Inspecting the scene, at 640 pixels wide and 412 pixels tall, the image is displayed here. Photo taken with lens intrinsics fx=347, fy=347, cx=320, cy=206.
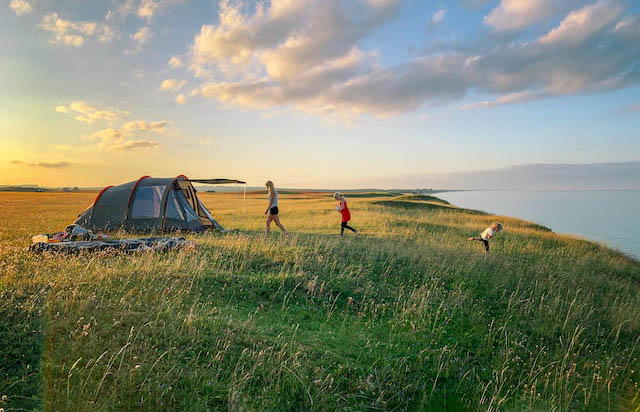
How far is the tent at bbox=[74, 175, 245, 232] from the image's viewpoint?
1698cm

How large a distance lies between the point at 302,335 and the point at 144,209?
1388 centimetres

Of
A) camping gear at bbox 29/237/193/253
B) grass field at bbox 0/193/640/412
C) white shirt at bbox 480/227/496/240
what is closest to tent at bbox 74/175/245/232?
camping gear at bbox 29/237/193/253

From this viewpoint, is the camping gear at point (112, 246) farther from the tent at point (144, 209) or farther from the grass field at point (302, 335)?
the tent at point (144, 209)

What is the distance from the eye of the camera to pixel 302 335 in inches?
251

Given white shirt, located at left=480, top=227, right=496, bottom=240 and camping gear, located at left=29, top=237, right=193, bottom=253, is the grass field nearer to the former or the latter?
camping gear, located at left=29, top=237, right=193, bottom=253

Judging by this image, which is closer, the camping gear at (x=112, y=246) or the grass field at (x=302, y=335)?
the grass field at (x=302, y=335)

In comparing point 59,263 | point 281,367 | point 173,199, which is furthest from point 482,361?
point 173,199

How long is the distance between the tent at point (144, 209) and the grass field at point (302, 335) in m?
5.89

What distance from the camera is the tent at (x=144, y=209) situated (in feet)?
55.7

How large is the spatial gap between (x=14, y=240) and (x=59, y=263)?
25.8ft

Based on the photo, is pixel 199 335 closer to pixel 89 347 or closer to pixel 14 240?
pixel 89 347

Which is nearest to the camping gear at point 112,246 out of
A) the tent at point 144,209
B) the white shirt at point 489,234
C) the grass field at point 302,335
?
the grass field at point 302,335

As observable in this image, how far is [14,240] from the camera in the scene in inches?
562

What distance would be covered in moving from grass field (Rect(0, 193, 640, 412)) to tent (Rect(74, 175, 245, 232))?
5.89 meters
